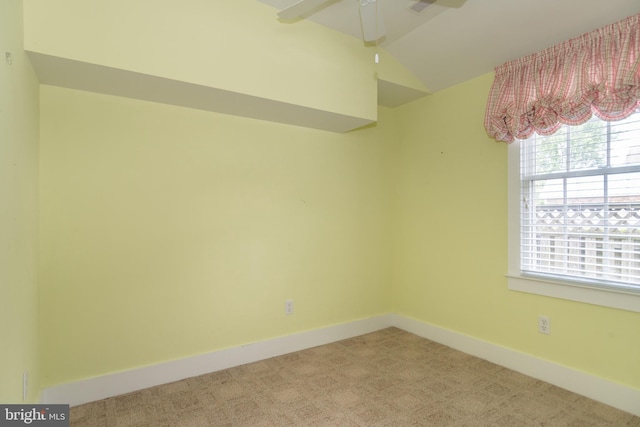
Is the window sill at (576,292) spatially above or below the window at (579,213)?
below

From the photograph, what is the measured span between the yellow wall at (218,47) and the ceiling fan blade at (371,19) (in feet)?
2.04

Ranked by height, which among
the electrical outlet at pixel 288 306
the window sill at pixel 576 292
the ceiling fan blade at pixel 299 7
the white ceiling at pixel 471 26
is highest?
the white ceiling at pixel 471 26

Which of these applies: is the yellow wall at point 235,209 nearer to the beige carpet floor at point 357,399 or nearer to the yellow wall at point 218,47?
the yellow wall at point 218,47

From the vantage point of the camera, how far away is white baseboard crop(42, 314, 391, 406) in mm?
2080

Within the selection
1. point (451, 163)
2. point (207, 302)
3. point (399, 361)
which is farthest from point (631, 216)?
point (207, 302)

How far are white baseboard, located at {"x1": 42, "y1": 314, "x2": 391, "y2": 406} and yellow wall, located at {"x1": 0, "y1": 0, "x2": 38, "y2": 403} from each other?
266 millimetres

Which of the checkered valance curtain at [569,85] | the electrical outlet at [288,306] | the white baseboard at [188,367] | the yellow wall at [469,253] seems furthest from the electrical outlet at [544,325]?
the electrical outlet at [288,306]

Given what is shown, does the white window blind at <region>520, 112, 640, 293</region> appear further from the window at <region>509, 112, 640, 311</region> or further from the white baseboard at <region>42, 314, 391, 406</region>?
the white baseboard at <region>42, 314, 391, 406</region>

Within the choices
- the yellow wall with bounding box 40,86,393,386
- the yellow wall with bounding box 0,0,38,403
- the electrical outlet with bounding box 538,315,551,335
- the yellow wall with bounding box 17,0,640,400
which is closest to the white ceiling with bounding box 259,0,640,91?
the yellow wall with bounding box 17,0,640,400

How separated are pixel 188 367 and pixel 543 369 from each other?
258cm

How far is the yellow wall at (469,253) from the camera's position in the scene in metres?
2.17

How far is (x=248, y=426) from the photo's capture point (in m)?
1.90

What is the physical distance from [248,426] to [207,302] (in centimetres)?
94

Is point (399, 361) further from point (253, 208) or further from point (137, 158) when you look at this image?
point (137, 158)
